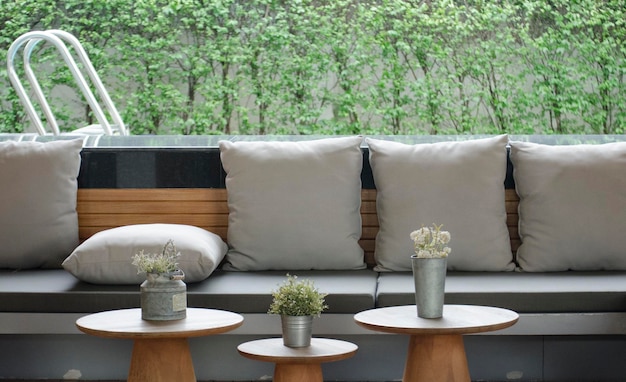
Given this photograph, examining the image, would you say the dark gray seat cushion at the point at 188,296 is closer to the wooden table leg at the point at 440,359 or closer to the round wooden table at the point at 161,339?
the round wooden table at the point at 161,339

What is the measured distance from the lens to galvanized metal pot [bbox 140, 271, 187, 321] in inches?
117

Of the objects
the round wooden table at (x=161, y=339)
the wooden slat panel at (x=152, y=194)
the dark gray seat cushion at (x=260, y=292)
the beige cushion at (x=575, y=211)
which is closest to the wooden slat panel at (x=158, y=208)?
the wooden slat panel at (x=152, y=194)

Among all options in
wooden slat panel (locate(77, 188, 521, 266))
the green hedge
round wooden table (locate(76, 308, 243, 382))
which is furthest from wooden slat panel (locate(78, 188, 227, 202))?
the green hedge

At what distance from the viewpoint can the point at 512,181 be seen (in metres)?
4.18

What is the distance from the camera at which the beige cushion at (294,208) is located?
12.8 ft

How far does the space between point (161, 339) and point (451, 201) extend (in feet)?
4.63

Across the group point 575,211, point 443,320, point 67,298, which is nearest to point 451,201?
point 575,211

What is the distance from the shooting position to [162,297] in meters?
2.96

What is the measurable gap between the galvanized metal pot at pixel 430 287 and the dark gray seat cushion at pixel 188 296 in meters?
0.49

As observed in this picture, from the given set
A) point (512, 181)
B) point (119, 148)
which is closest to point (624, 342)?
point (512, 181)

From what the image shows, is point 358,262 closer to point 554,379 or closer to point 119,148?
point 554,379

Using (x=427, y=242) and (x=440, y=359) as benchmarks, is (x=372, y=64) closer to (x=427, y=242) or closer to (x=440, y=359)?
(x=427, y=242)

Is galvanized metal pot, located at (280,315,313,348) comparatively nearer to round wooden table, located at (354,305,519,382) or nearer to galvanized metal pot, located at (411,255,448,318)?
round wooden table, located at (354,305,519,382)

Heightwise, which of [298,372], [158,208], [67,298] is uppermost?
[158,208]
